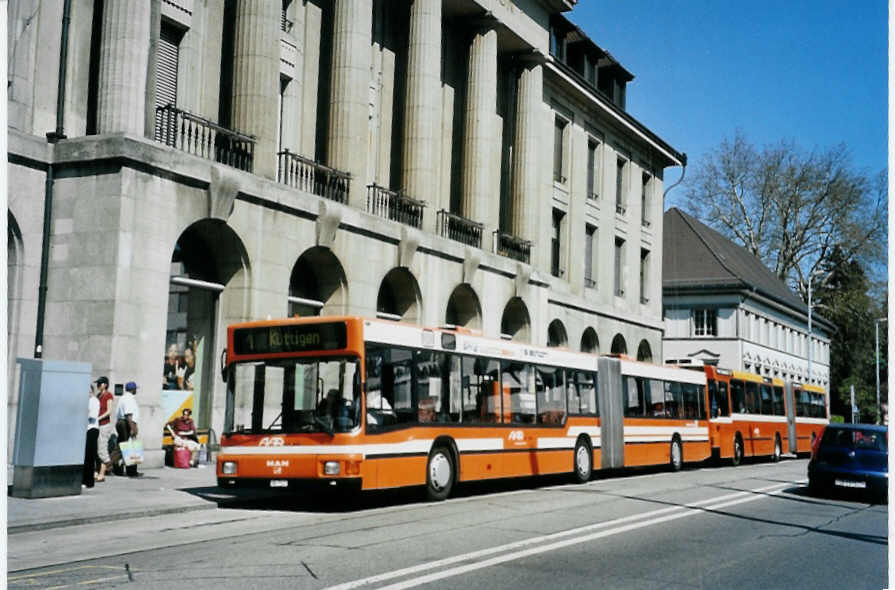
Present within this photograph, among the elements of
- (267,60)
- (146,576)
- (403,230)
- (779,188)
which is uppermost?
(779,188)

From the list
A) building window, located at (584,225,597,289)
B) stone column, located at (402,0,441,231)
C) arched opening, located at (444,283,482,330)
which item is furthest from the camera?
building window, located at (584,225,597,289)

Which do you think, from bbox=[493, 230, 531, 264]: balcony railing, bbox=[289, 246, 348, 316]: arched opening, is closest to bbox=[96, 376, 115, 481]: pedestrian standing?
bbox=[289, 246, 348, 316]: arched opening

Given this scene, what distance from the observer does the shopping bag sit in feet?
63.1

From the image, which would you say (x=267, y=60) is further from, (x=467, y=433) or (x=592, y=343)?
(x=592, y=343)

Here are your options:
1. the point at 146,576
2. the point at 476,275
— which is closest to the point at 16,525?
the point at 146,576

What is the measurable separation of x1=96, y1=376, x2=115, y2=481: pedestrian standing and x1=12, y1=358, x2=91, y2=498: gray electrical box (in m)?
2.56

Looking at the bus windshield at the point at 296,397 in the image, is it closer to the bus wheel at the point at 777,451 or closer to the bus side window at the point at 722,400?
the bus side window at the point at 722,400

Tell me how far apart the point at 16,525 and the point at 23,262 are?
8.96 meters

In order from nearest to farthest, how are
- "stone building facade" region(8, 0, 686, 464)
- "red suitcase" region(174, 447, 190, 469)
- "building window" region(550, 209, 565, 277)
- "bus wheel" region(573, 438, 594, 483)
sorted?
1. "stone building facade" region(8, 0, 686, 464)
2. "red suitcase" region(174, 447, 190, 469)
3. "bus wheel" region(573, 438, 594, 483)
4. "building window" region(550, 209, 565, 277)

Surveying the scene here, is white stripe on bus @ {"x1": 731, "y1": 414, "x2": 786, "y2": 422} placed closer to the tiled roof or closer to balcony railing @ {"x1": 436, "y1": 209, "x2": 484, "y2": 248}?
balcony railing @ {"x1": 436, "y1": 209, "x2": 484, "y2": 248}

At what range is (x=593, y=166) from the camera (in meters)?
45.0

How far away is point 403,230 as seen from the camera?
29.1m

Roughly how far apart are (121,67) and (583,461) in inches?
483

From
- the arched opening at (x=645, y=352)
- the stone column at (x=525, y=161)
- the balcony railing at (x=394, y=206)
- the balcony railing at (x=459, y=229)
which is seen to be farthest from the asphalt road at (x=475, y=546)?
the arched opening at (x=645, y=352)
